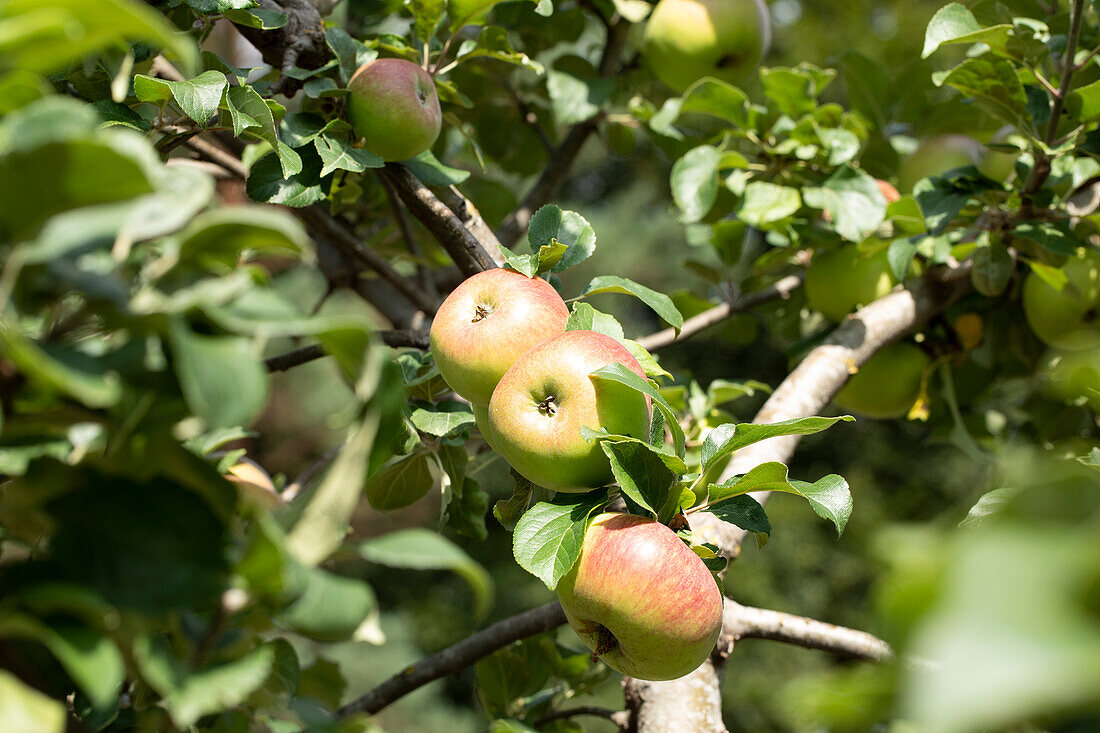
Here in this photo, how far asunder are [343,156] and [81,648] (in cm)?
48

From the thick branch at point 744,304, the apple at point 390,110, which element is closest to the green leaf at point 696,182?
the thick branch at point 744,304

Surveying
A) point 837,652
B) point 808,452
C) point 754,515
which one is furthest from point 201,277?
point 808,452

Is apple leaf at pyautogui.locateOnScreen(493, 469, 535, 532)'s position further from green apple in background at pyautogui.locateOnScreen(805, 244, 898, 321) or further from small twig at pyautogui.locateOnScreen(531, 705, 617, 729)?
green apple in background at pyautogui.locateOnScreen(805, 244, 898, 321)

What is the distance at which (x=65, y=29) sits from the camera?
0.24 meters

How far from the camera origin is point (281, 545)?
0.85ft

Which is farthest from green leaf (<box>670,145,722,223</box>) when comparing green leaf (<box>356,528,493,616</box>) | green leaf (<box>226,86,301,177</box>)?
green leaf (<box>356,528,493,616</box>)

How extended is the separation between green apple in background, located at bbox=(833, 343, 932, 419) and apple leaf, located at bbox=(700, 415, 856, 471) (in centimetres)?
54

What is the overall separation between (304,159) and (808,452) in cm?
414

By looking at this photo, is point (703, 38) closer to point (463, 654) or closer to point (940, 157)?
point (940, 157)

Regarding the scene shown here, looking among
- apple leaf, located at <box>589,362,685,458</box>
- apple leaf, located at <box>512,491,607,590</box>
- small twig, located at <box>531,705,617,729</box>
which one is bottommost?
small twig, located at <box>531,705,617,729</box>

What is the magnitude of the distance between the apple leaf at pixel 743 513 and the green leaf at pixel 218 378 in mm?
358

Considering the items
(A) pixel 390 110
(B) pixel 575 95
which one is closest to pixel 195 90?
(A) pixel 390 110

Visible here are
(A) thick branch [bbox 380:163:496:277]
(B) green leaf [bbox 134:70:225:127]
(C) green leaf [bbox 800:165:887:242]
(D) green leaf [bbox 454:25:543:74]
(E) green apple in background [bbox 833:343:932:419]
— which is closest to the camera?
(B) green leaf [bbox 134:70:225:127]

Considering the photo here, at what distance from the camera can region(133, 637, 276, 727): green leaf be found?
250 mm
